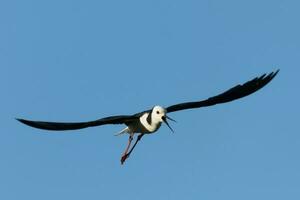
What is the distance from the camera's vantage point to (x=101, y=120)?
28.0 metres

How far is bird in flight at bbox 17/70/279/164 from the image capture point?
26.7 m

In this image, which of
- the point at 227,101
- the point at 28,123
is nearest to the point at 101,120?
the point at 28,123

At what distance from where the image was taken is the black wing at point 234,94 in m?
30.2

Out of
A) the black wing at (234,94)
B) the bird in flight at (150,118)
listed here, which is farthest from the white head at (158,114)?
the black wing at (234,94)

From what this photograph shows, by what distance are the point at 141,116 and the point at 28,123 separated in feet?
14.6

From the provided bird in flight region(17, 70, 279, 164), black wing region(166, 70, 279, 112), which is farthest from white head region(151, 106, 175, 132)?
black wing region(166, 70, 279, 112)

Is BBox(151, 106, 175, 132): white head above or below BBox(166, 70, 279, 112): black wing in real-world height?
below

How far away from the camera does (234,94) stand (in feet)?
102

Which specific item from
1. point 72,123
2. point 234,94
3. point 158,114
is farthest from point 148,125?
point 234,94

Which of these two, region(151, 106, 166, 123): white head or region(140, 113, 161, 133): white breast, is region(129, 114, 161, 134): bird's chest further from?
region(151, 106, 166, 123): white head

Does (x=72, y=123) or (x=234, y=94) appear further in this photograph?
(x=234, y=94)

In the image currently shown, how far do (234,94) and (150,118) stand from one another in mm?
3823

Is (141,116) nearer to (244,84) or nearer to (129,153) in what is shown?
(129,153)

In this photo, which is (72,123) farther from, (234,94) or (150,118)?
(234,94)
